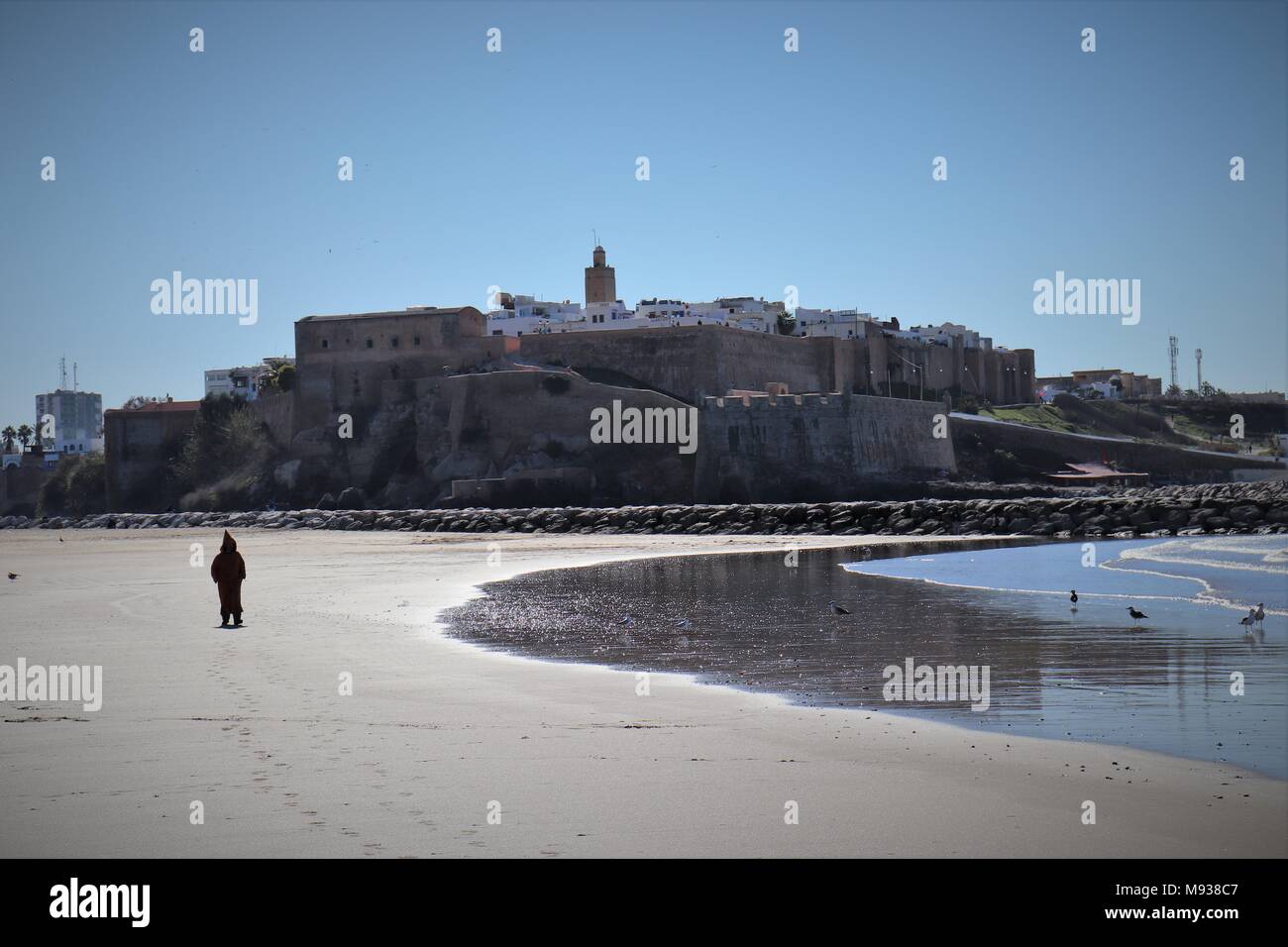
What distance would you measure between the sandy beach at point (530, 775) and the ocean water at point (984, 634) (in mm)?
603

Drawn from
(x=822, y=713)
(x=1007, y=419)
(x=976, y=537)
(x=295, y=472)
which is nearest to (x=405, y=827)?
(x=822, y=713)

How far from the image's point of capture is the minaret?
238ft

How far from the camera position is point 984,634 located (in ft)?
36.6

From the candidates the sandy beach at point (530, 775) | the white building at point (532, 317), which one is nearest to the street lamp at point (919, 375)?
the white building at point (532, 317)

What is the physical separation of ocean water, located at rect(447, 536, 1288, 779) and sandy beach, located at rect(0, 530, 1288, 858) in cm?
60

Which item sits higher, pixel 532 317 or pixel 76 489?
pixel 532 317

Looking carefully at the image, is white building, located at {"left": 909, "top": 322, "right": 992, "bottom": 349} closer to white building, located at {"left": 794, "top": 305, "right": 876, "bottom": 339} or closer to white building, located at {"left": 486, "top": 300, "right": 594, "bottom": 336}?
white building, located at {"left": 794, "top": 305, "right": 876, "bottom": 339}

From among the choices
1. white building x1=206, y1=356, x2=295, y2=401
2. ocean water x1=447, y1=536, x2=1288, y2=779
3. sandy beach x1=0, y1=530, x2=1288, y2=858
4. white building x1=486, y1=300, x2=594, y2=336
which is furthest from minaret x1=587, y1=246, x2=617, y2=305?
sandy beach x1=0, y1=530, x2=1288, y2=858

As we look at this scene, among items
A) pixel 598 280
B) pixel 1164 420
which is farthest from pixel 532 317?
pixel 1164 420

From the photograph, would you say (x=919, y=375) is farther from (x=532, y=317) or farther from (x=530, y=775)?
(x=530, y=775)

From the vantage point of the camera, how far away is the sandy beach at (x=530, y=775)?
4.55 meters

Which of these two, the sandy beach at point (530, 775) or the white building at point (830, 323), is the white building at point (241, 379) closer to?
the white building at point (830, 323)

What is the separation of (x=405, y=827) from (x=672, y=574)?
15.6 m

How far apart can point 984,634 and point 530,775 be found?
6.50 m
